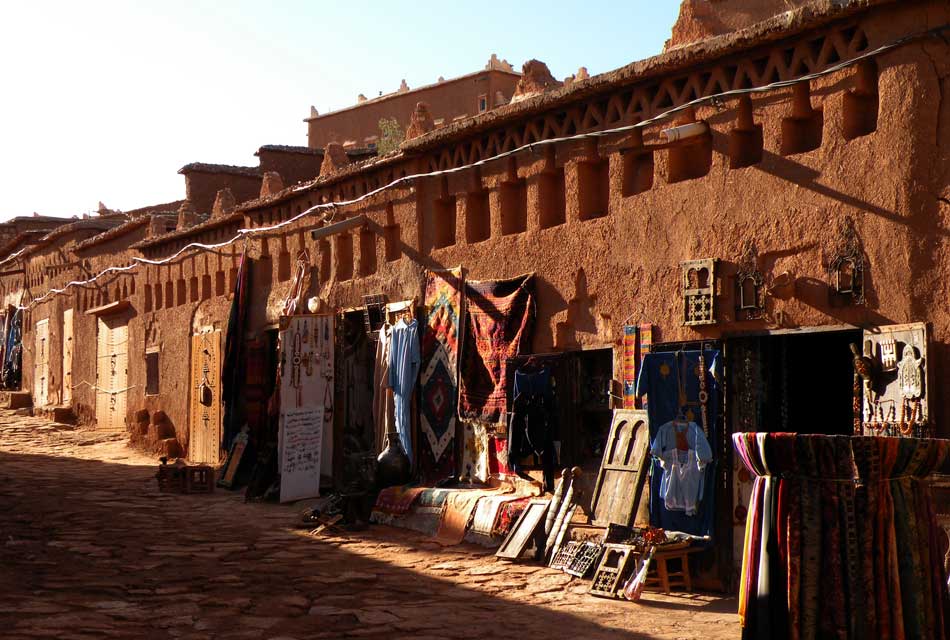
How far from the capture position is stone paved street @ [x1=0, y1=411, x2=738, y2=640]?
7215 millimetres

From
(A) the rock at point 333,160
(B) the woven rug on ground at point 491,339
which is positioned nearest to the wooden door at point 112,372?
(A) the rock at point 333,160

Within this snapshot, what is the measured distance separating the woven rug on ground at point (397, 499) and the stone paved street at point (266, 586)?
230 millimetres

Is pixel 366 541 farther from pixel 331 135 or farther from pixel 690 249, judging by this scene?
pixel 331 135

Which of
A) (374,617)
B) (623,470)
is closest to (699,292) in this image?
(623,470)

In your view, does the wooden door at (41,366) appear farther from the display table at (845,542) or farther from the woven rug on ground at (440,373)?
the display table at (845,542)

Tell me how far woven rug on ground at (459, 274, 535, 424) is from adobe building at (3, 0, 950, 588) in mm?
153

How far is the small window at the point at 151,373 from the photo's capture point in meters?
19.8

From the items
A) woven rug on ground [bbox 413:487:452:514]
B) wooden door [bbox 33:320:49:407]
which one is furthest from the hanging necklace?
wooden door [bbox 33:320:49:407]

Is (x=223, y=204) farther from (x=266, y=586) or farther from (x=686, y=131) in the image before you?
(x=686, y=131)

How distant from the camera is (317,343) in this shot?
562 inches

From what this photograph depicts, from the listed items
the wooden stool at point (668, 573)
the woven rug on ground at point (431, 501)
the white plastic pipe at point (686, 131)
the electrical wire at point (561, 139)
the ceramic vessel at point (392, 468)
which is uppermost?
the electrical wire at point (561, 139)

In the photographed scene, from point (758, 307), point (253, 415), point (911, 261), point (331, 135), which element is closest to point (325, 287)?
point (253, 415)

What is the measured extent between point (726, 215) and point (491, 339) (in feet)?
10.2

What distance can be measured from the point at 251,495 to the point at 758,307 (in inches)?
310
